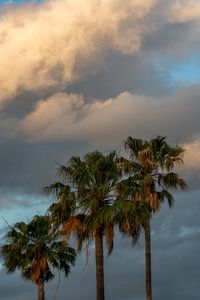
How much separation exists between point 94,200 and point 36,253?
53.6 ft

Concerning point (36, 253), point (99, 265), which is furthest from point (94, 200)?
point (36, 253)

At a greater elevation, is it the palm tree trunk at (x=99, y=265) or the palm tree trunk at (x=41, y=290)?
the palm tree trunk at (x=99, y=265)

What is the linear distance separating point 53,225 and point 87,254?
464cm

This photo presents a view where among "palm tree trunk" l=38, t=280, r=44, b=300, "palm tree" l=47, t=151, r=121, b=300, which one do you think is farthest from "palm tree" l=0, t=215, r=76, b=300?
"palm tree" l=47, t=151, r=121, b=300

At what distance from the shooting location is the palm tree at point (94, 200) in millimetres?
43531

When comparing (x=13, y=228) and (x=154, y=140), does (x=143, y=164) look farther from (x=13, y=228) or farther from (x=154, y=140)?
(x=13, y=228)

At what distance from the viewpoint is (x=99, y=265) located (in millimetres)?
43031

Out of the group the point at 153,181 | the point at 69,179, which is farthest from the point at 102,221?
the point at 153,181

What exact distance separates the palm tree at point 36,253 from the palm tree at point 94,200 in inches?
486

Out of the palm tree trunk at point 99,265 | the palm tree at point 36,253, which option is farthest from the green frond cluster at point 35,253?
the palm tree trunk at point 99,265

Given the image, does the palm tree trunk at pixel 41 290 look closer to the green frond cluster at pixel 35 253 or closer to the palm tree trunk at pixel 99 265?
the green frond cluster at pixel 35 253

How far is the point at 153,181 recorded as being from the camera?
55.2 m

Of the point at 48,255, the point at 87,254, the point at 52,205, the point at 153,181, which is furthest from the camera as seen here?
the point at 48,255

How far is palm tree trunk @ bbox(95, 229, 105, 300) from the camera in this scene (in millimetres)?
42344
